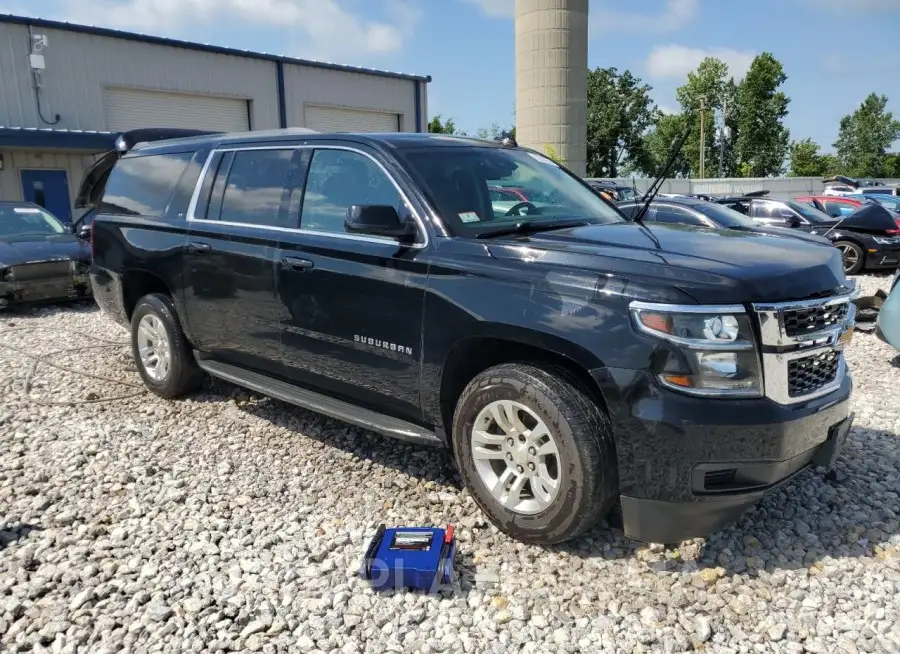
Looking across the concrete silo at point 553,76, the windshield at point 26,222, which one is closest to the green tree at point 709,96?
the concrete silo at point 553,76

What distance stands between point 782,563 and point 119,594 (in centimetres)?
292

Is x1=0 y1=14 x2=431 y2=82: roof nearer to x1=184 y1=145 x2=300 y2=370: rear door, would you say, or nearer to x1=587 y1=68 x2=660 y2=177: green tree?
x1=184 y1=145 x2=300 y2=370: rear door

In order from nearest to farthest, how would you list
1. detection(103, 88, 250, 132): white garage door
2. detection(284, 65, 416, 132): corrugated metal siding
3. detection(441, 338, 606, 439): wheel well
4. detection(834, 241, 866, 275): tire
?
detection(441, 338, 606, 439): wheel well < detection(834, 241, 866, 275): tire < detection(103, 88, 250, 132): white garage door < detection(284, 65, 416, 132): corrugated metal siding

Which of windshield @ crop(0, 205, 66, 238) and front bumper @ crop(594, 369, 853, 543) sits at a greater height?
windshield @ crop(0, 205, 66, 238)

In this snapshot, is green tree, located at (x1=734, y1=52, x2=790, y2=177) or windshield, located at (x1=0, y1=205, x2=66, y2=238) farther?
green tree, located at (x1=734, y1=52, x2=790, y2=177)

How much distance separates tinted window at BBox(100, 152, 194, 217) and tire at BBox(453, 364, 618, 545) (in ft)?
10.5

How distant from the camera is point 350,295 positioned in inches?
155

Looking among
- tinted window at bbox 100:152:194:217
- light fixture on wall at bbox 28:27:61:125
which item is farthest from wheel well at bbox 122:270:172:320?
light fixture on wall at bbox 28:27:61:125

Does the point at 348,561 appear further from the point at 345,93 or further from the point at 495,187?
the point at 345,93

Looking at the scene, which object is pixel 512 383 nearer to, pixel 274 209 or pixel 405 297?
pixel 405 297

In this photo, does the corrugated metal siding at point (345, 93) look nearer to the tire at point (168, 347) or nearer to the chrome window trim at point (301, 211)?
the tire at point (168, 347)

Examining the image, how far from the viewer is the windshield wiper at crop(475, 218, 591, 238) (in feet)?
12.1

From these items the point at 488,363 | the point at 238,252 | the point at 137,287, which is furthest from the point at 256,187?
the point at 488,363

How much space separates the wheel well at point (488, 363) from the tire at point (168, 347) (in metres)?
2.60
